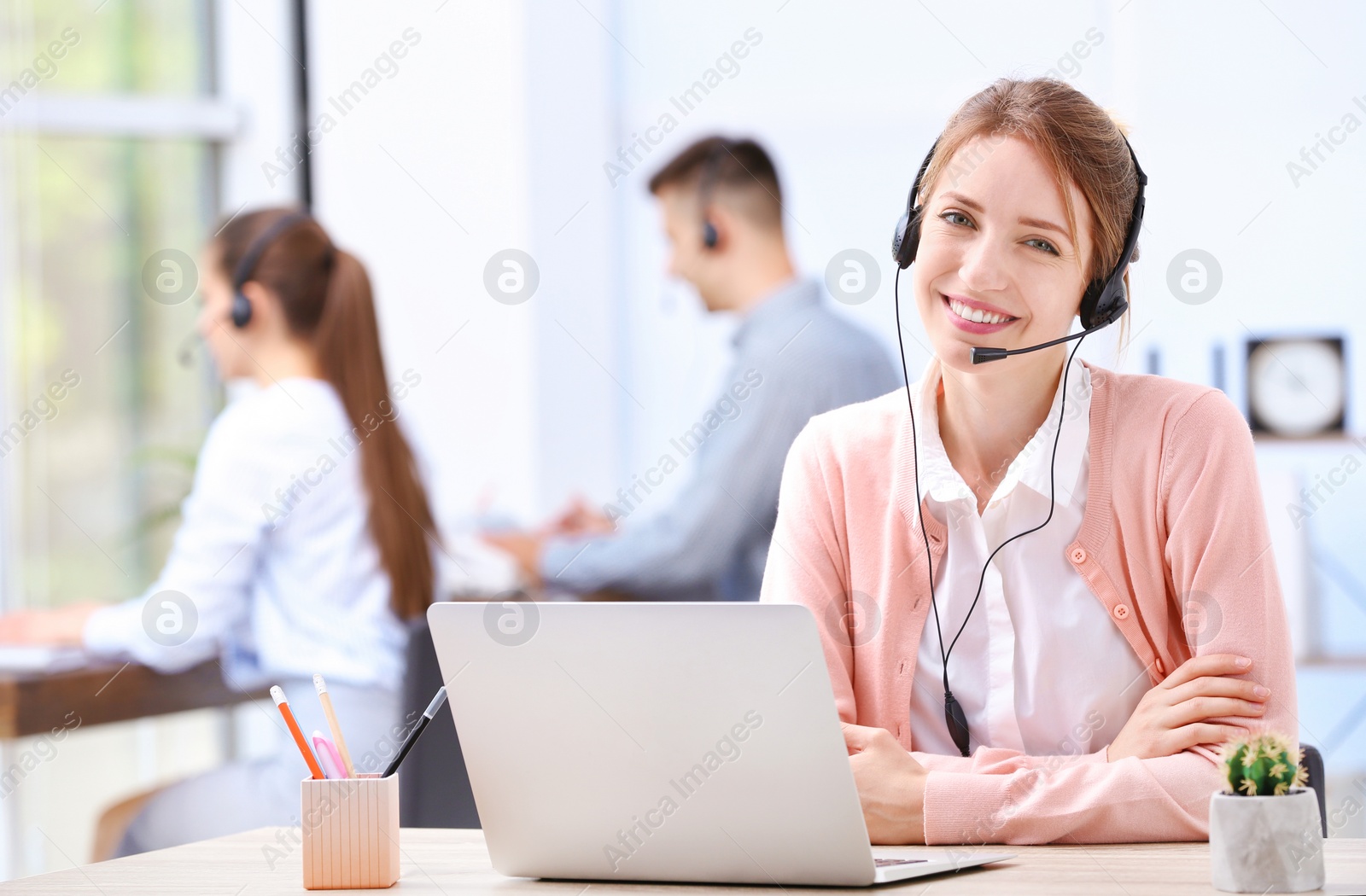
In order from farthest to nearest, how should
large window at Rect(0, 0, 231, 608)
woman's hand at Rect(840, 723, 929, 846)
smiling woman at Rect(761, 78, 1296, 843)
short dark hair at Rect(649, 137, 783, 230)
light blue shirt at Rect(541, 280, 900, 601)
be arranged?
1. large window at Rect(0, 0, 231, 608)
2. short dark hair at Rect(649, 137, 783, 230)
3. light blue shirt at Rect(541, 280, 900, 601)
4. smiling woman at Rect(761, 78, 1296, 843)
5. woman's hand at Rect(840, 723, 929, 846)

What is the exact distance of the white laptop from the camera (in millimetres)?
903

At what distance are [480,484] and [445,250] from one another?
2.15 ft

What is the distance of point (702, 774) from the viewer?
933 mm

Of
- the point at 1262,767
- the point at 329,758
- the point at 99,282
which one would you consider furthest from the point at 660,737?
the point at 99,282

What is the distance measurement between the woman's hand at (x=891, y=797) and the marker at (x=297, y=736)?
1.33 ft

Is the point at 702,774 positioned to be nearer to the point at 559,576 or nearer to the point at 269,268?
the point at 269,268

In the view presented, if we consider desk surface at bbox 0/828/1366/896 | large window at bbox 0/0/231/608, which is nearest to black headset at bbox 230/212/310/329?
large window at bbox 0/0/231/608

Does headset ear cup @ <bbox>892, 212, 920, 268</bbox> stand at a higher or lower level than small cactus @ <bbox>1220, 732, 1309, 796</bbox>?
higher

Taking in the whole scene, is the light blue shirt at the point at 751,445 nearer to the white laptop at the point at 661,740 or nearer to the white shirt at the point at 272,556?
the white shirt at the point at 272,556

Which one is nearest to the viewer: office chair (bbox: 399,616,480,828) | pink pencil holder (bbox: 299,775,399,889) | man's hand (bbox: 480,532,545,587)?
pink pencil holder (bbox: 299,775,399,889)

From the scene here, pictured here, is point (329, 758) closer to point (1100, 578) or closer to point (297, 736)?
point (297, 736)

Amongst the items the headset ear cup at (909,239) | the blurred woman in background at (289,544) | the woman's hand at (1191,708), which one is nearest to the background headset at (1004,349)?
the headset ear cup at (909,239)

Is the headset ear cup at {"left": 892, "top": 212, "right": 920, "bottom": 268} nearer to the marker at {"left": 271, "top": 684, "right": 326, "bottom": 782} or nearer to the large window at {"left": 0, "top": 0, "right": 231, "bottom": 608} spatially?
the marker at {"left": 271, "top": 684, "right": 326, "bottom": 782}

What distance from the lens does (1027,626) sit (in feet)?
4.45
